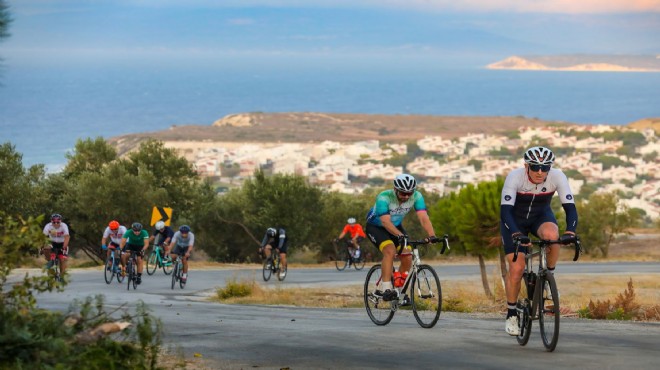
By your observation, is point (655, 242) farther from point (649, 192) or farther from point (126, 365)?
point (649, 192)

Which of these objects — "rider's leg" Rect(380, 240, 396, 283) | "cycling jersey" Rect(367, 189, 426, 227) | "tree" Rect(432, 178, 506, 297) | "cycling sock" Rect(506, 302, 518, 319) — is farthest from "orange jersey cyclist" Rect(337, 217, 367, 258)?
"cycling sock" Rect(506, 302, 518, 319)

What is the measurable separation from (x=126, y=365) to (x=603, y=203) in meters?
58.2

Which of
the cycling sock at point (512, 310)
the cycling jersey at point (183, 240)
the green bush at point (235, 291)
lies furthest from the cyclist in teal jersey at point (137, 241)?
the cycling sock at point (512, 310)

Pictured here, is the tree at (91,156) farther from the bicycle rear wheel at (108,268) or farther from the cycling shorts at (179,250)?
the cycling shorts at (179,250)

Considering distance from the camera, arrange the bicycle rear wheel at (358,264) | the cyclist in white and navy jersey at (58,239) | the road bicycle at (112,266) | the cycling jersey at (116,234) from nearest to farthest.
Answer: the cyclist in white and navy jersey at (58,239), the cycling jersey at (116,234), the road bicycle at (112,266), the bicycle rear wheel at (358,264)

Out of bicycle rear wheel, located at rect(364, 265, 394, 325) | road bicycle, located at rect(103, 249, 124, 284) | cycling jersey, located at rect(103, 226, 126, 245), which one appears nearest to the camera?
bicycle rear wheel, located at rect(364, 265, 394, 325)

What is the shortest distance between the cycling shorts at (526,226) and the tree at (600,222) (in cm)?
5243

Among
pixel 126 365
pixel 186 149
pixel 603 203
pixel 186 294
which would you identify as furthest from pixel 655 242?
pixel 186 149

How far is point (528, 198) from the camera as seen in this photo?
11.4 m

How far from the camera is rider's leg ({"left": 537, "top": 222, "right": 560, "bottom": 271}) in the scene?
1121 cm

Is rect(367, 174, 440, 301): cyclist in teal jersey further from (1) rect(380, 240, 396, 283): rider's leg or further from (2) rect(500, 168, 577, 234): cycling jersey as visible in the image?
(2) rect(500, 168, 577, 234): cycling jersey

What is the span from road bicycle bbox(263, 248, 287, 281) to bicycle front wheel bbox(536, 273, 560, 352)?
871 inches

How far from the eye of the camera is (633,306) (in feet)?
58.0

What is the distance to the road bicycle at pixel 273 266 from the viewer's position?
33.3 metres
